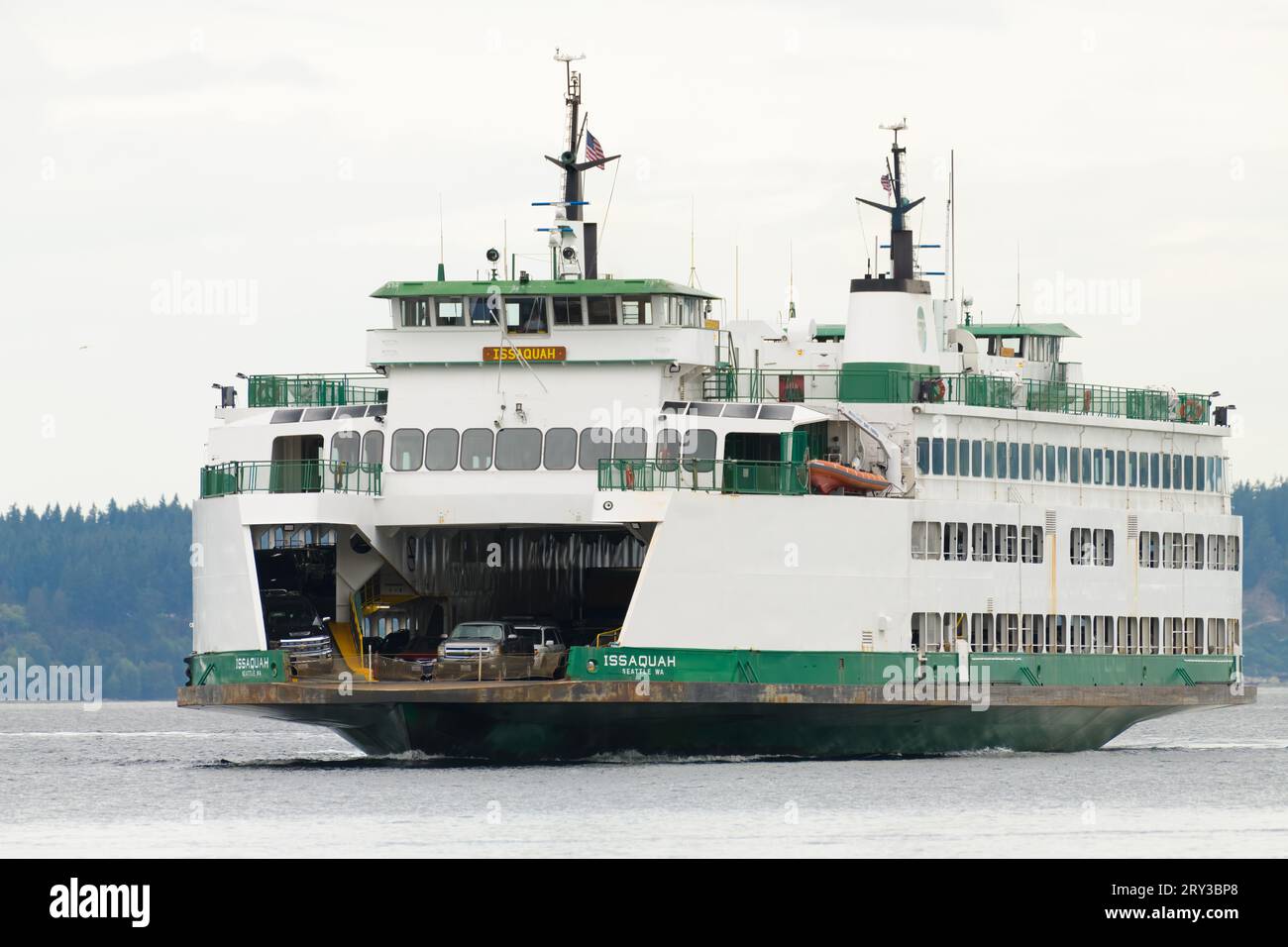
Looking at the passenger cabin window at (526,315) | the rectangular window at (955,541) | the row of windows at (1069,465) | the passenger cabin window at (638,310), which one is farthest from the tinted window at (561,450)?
the rectangular window at (955,541)

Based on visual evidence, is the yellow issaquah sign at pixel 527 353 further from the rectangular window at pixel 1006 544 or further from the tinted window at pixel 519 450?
the rectangular window at pixel 1006 544

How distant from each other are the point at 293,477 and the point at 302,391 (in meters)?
4.20

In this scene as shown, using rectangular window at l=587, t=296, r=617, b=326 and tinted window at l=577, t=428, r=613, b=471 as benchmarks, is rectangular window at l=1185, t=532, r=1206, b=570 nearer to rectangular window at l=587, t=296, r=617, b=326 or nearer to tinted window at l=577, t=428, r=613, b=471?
rectangular window at l=587, t=296, r=617, b=326

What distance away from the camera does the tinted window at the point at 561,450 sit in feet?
154

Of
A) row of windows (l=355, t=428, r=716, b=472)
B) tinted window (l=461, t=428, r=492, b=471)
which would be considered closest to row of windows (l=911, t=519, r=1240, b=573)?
row of windows (l=355, t=428, r=716, b=472)

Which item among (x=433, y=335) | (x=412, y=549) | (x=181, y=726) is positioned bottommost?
(x=181, y=726)

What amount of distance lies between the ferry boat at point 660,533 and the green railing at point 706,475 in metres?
0.06

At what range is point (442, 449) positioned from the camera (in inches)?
1884

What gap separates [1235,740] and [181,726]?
43.7 m

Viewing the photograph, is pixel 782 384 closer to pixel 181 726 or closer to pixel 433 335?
pixel 433 335

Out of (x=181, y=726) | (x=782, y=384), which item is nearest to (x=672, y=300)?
(x=782, y=384)

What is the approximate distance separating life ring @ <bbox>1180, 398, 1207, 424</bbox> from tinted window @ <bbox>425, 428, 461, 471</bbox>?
17.4 metres

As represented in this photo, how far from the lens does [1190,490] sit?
58.0 m

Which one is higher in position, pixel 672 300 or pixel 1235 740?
pixel 672 300
